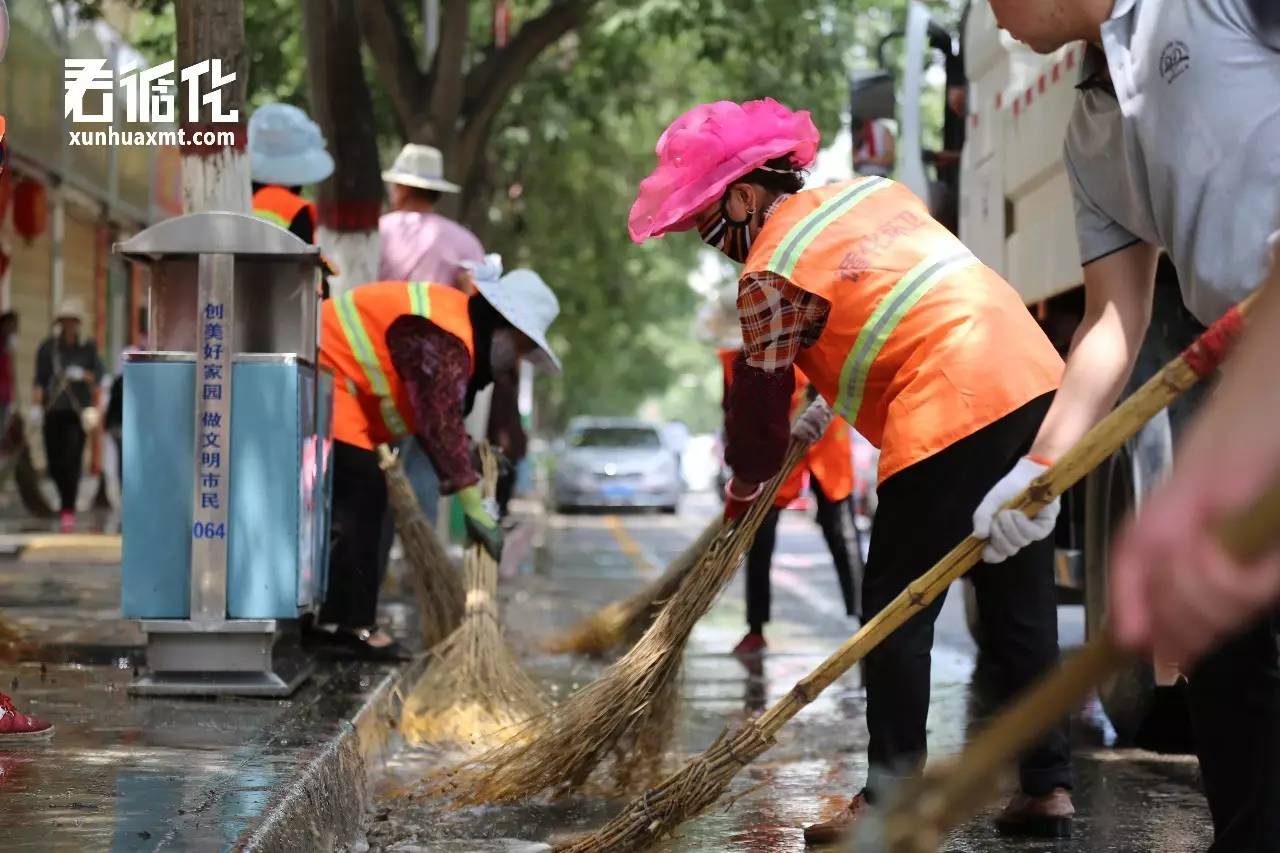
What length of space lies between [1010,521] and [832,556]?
199 inches

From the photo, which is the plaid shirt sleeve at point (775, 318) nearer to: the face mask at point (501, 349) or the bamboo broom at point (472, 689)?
the bamboo broom at point (472, 689)

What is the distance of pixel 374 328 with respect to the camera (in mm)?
6457

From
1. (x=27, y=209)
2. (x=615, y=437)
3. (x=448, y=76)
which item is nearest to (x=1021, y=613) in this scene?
(x=448, y=76)

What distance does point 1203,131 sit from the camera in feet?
10.6

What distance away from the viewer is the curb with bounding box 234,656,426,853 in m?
3.84

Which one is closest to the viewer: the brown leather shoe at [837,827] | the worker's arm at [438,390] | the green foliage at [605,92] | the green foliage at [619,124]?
the brown leather shoe at [837,827]

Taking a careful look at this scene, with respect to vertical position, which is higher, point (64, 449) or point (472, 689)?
point (64, 449)

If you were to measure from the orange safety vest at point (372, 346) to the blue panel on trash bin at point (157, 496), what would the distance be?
83cm

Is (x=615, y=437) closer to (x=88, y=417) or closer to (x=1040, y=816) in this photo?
(x=88, y=417)

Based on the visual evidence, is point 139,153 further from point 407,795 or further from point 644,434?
point 407,795

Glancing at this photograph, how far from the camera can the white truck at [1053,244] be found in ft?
17.5

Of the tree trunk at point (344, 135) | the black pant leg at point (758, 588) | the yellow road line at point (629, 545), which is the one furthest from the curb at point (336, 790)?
the yellow road line at point (629, 545)

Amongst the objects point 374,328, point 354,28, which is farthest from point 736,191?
point 354,28

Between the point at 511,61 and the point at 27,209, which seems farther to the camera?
the point at 27,209
